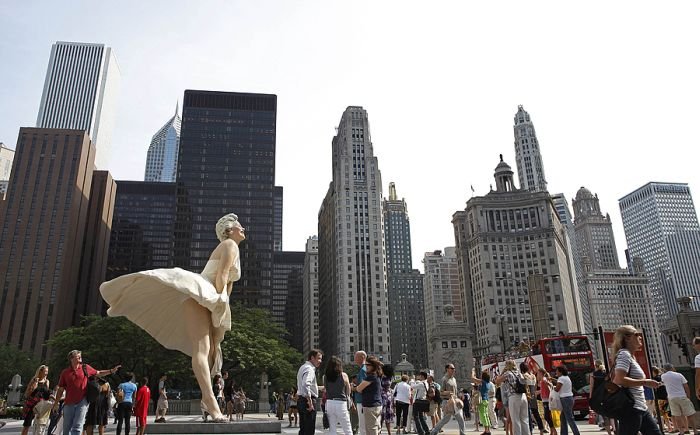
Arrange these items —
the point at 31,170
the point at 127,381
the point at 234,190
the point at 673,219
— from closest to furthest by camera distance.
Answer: the point at 127,381
the point at 31,170
the point at 234,190
the point at 673,219

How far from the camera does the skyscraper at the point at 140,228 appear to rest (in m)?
134

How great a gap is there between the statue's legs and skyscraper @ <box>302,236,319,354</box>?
448 feet

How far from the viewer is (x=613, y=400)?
593 cm

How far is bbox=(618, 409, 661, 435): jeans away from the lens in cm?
582

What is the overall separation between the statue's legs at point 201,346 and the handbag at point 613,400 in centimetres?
645

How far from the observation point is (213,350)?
33.8 ft

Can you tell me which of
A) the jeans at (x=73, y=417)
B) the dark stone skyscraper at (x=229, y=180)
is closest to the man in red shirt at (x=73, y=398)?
the jeans at (x=73, y=417)

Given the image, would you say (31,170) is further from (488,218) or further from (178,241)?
(488,218)

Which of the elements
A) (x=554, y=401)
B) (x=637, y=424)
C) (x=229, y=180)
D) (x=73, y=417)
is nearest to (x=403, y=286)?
(x=229, y=180)

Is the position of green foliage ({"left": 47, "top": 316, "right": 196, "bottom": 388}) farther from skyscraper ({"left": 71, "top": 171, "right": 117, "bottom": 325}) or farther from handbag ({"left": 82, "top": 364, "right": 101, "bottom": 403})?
skyscraper ({"left": 71, "top": 171, "right": 117, "bottom": 325})

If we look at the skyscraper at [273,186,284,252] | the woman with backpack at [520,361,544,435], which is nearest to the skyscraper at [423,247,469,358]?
the skyscraper at [273,186,284,252]

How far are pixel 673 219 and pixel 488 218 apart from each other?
414 feet

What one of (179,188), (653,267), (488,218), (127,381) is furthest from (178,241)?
(653,267)

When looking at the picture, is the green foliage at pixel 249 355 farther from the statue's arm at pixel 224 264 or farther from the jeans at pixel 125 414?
the statue's arm at pixel 224 264
